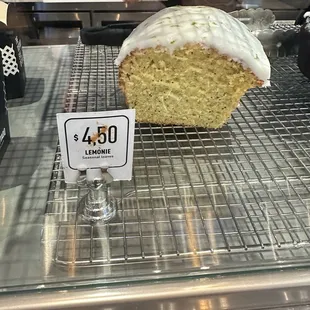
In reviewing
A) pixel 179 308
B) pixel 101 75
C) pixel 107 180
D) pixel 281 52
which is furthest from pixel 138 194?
pixel 281 52

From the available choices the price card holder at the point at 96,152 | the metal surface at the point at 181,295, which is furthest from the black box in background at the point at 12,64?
the metal surface at the point at 181,295

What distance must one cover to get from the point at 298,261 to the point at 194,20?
59 cm

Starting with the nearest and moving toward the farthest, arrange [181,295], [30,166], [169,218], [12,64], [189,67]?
[181,295] < [169,218] < [30,166] < [189,67] < [12,64]

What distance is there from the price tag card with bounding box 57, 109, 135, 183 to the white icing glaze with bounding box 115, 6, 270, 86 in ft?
1.09

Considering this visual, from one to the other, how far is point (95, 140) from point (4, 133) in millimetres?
358

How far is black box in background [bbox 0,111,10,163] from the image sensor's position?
983 millimetres

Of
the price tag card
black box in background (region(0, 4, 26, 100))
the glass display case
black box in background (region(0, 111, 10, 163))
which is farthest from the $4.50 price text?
black box in background (region(0, 4, 26, 100))

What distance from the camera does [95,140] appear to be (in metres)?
0.73

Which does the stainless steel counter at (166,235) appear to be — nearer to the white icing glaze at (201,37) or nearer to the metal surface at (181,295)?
the metal surface at (181,295)

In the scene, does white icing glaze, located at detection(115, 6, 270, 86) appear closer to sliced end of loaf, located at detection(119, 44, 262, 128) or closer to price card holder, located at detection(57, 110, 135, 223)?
sliced end of loaf, located at detection(119, 44, 262, 128)

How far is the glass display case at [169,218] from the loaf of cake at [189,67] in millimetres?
47

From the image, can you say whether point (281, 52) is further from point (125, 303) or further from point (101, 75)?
point (125, 303)

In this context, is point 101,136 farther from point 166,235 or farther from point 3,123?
point 3,123

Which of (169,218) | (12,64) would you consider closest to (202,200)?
(169,218)
